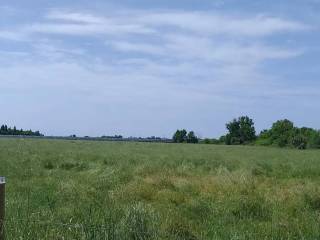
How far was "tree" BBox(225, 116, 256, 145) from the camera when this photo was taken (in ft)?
467

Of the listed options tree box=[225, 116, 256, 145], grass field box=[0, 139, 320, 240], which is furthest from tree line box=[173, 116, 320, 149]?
grass field box=[0, 139, 320, 240]

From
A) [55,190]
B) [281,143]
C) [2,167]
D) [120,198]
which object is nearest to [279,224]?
[120,198]

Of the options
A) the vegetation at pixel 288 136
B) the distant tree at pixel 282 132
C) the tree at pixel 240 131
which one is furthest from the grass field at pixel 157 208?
the tree at pixel 240 131

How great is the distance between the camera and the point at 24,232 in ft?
25.3

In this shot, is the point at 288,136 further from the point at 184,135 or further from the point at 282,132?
the point at 184,135

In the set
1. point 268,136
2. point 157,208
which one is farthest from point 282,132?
point 157,208

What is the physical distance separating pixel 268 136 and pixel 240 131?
8.65 metres

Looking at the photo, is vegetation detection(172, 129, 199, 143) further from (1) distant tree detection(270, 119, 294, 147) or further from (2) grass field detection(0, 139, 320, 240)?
(2) grass field detection(0, 139, 320, 240)

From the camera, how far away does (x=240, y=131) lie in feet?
472

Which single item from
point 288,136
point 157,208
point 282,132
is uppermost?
point 282,132

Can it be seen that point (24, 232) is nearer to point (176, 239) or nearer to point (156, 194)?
point (176, 239)

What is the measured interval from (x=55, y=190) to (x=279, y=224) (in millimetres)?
6240

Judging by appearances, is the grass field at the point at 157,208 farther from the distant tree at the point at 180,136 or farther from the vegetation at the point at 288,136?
the distant tree at the point at 180,136

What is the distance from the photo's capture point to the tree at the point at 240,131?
14238cm
